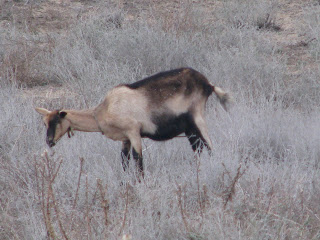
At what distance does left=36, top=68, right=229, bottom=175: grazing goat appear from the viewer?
6.07 metres

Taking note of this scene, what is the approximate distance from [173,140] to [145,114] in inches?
43.0

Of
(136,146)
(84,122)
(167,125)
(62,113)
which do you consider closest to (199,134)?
(167,125)

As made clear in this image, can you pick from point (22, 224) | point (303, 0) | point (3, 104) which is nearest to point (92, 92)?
point (3, 104)

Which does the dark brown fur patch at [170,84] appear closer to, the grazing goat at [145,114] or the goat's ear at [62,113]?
the grazing goat at [145,114]

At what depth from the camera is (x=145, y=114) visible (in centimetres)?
618

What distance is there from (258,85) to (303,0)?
16.2 feet

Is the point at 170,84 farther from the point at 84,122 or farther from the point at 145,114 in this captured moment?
the point at 84,122

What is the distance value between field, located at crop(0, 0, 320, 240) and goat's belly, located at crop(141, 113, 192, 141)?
0.36 meters

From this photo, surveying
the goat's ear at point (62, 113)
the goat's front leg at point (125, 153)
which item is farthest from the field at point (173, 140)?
the goat's ear at point (62, 113)

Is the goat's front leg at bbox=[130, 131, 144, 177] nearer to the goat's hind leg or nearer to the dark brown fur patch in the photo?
the dark brown fur patch

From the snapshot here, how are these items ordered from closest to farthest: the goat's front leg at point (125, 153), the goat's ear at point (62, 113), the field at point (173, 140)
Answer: the field at point (173, 140), the goat's ear at point (62, 113), the goat's front leg at point (125, 153)

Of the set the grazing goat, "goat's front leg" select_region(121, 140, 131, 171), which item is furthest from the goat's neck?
"goat's front leg" select_region(121, 140, 131, 171)

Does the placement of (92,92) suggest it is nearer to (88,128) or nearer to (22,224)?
(88,128)

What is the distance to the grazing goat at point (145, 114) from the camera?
6070 mm
